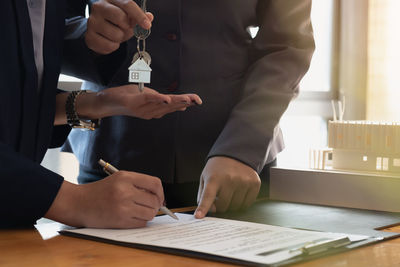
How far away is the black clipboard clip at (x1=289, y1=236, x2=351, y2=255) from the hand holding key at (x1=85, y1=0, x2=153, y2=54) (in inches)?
19.8

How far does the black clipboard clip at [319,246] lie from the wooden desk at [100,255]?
0.01 m

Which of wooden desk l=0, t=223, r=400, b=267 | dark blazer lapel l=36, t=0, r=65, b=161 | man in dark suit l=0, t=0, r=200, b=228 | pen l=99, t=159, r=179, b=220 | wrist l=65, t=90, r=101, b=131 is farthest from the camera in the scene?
wrist l=65, t=90, r=101, b=131

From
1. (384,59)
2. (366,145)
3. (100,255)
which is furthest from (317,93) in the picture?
(100,255)

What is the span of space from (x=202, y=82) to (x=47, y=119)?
0.43 meters

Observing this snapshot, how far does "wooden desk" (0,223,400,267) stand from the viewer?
80 centimetres

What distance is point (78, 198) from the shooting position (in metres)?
1.02

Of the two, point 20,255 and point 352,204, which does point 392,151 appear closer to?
point 352,204

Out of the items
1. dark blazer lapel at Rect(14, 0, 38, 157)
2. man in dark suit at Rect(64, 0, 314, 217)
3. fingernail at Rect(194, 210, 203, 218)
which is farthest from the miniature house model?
dark blazer lapel at Rect(14, 0, 38, 157)

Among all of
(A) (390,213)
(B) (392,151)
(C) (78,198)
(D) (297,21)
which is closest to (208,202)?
(C) (78,198)

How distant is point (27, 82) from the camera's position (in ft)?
3.77

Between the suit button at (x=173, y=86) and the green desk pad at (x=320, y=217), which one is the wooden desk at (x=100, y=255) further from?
the suit button at (x=173, y=86)

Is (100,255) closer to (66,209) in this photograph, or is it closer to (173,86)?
(66,209)

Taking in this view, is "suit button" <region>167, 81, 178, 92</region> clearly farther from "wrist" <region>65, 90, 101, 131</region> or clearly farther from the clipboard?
the clipboard

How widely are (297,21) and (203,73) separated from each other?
29 centimetres
